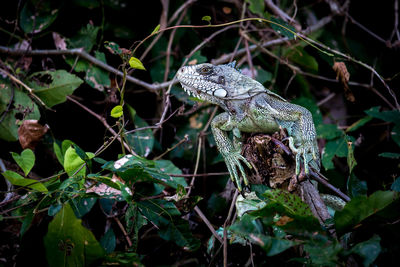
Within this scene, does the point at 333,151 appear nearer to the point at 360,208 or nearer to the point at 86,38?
the point at 360,208

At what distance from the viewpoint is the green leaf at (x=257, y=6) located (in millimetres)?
3224

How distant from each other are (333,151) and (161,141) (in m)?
1.51

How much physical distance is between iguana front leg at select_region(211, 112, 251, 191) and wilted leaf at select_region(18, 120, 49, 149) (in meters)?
1.34

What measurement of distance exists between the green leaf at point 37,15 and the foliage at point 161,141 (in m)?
0.01

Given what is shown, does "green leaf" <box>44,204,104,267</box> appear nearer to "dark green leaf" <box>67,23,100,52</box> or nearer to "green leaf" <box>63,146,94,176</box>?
"green leaf" <box>63,146,94,176</box>

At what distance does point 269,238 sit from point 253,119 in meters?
0.80

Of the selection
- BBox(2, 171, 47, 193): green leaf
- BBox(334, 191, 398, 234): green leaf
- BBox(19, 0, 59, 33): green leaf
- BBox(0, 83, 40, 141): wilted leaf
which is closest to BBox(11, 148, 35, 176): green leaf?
BBox(2, 171, 47, 193): green leaf

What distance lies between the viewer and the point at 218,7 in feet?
12.7

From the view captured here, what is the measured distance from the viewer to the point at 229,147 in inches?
85.4

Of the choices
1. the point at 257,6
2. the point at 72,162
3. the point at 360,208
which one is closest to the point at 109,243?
the point at 72,162

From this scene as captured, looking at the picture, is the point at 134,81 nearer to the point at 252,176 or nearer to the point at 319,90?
the point at 252,176

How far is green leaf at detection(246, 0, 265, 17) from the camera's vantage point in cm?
322

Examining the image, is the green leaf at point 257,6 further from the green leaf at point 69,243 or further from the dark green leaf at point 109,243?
the green leaf at point 69,243

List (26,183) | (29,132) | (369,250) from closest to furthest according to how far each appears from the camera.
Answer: (369,250) → (26,183) → (29,132)
